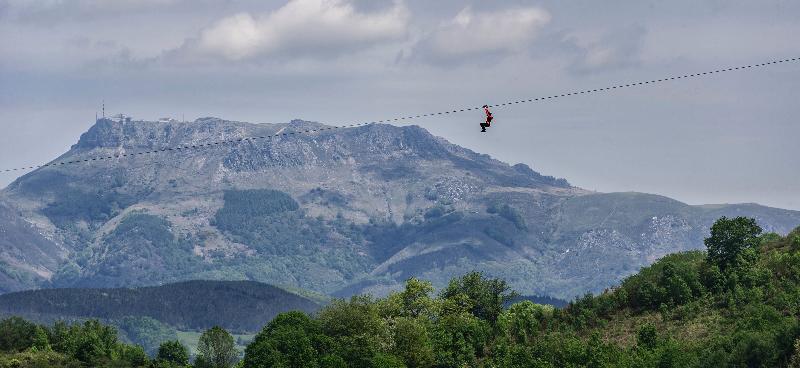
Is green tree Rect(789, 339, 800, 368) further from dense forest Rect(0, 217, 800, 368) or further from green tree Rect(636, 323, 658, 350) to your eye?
green tree Rect(636, 323, 658, 350)

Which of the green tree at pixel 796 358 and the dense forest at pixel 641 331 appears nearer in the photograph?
the green tree at pixel 796 358

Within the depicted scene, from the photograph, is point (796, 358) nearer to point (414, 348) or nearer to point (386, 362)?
point (386, 362)

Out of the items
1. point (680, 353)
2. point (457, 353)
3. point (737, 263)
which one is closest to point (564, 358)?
point (680, 353)

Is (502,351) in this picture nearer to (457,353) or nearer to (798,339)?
(457,353)

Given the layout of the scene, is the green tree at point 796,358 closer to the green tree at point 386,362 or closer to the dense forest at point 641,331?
the dense forest at point 641,331

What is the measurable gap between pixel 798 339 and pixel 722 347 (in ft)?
46.7

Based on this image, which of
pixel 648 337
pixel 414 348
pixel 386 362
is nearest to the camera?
pixel 648 337

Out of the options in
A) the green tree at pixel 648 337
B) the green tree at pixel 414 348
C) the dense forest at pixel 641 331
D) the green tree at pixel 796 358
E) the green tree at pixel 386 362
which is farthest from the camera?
the green tree at pixel 414 348

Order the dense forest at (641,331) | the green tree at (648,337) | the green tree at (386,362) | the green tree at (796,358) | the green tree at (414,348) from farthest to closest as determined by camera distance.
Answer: the green tree at (414,348) < the green tree at (386,362) < the green tree at (648,337) < the dense forest at (641,331) < the green tree at (796,358)

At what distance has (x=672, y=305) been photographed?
190 metres

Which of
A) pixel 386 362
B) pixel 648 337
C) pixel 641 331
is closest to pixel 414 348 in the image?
pixel 386 362

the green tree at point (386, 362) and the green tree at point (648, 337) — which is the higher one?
the green tree at point (648, 337)

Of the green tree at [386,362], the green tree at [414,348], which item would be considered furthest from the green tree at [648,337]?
the green tree at [386,362]

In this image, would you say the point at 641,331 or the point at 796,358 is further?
the point at 641,331
